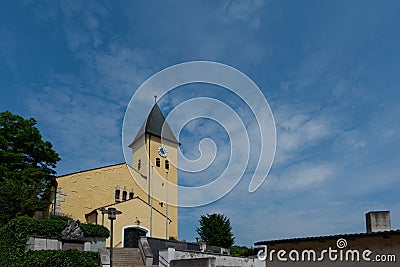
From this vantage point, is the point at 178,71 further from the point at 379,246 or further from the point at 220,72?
the point at 379,246

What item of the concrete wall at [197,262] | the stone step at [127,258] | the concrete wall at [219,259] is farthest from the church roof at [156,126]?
the concrete wall at [197,262]

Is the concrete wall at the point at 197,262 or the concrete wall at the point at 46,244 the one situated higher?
the concrete wall at the point at 46,244

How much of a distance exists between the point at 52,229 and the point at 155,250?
27.8ft

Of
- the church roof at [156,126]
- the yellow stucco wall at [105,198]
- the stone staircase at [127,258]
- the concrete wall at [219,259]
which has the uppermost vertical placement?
the church roof at [156,126]

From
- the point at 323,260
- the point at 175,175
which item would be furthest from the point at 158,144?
the point at 323,260

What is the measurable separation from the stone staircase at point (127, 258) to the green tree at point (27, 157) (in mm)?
6112

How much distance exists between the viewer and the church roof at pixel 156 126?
43781 mm

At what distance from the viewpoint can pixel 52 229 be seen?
18.9 meters

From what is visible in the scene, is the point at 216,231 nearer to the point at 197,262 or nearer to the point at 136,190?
the point at 136,190

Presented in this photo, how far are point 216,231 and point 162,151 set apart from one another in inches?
405

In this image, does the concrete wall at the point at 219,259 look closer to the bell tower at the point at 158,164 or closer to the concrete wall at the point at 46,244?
the concrete wall at the point at 46,244

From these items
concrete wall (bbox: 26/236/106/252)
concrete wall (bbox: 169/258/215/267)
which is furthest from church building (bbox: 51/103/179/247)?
concrete wall (bbox: 169/258/215/267)

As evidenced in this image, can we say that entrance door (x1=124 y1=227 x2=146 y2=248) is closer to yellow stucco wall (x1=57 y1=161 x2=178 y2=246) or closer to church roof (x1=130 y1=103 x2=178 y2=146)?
yellow stucco wall (x1=57 y1=161 x2=178 y2=246)

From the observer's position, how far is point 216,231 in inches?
1549
